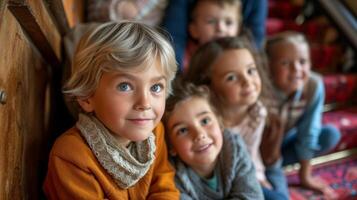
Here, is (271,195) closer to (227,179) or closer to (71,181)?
(227,179)

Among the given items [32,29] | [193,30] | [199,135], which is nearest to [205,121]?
[199,135]

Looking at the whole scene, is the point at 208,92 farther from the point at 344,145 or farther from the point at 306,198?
the point at 344,145

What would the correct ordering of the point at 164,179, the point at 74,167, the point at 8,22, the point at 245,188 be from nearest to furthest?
the point at 8,22 < the point at 74,167 < the point at 164,179 < the point at 245,188

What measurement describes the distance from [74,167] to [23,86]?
238mm

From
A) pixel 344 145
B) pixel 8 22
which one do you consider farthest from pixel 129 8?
pixel 344 145

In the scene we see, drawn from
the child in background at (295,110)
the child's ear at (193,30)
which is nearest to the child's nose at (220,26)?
the child's ear at (193,30)

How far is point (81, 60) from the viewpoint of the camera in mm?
951

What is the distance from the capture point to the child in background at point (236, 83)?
4.56 ft

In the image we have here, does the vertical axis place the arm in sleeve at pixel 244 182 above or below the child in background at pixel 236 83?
below

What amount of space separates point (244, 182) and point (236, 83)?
337mm

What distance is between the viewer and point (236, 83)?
4.58 ft

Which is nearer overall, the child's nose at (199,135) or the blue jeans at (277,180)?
the child's nose at (199,135)

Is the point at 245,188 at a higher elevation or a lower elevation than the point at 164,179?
lower

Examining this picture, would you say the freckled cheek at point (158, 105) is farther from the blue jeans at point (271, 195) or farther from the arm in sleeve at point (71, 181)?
the blue jeans at point (271, 195)
